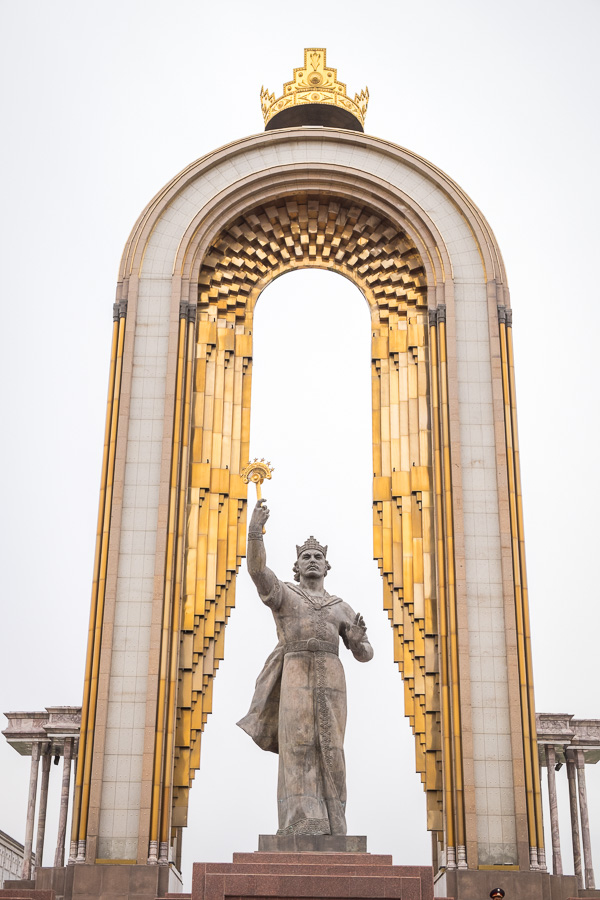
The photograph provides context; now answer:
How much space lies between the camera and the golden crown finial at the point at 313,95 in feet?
54.3

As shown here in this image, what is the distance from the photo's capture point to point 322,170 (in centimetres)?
1548

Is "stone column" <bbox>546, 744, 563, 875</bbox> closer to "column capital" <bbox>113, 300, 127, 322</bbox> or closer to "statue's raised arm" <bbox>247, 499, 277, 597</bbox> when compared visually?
"statue's raised arm" <bbox>247, 499, 277, 597</bbox>

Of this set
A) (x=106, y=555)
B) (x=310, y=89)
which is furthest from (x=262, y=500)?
(x=310, y=89)

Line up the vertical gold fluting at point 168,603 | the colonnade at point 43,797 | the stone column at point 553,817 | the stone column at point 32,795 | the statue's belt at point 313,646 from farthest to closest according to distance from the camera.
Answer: the stone column at point 32,795 < the colonnade at point 43,797 < the stone column at point 553,817 < the vertical gold fluting at point 168,603 < the statue's belt at point 313,646

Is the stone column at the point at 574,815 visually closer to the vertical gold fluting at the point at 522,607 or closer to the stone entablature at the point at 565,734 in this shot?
the stone entablature at the point at 565,734

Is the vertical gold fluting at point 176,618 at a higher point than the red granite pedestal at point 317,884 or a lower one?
higher

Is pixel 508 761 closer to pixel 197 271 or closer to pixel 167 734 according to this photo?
pixel 167 734

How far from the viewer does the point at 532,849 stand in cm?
1228

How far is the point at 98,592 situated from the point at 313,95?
787 cm

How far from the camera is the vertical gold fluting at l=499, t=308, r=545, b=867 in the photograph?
491 inches

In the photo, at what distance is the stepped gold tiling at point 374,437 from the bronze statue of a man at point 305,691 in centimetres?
224

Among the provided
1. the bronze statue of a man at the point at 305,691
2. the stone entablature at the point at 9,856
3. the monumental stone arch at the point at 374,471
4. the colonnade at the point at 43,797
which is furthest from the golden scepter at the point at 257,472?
the stone entablature at the point at 9,856

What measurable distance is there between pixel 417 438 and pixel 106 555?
165 inches

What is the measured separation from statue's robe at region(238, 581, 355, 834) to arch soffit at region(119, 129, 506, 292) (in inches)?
224
